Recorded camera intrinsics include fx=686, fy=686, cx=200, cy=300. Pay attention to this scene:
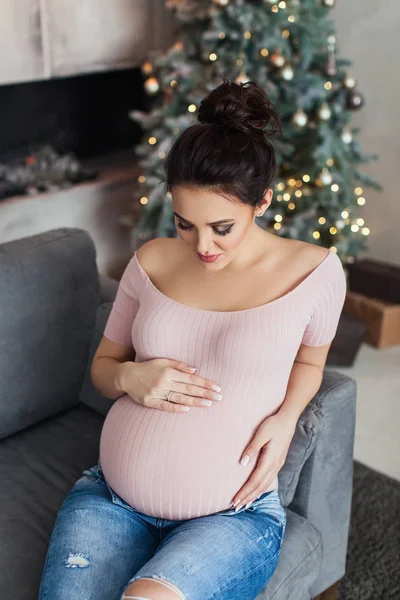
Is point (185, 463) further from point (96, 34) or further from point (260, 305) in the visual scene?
point (96, 34)

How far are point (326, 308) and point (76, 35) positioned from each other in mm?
2200

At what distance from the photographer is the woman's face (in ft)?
3.92

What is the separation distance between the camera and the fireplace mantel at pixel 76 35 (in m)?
2.78

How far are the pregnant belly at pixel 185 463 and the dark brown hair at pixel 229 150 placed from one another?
40 centimetres

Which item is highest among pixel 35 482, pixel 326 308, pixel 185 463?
pixel 326 308

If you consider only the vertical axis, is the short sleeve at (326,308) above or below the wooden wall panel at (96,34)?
below

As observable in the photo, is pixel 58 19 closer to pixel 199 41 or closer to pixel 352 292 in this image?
pixel 199 41

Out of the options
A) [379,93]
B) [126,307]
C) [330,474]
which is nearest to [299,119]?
[379,93]

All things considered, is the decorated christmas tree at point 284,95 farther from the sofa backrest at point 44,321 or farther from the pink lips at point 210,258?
the pink lips at point 210,258

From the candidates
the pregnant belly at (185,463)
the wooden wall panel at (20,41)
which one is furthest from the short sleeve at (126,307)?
the wooden wall panel at (20,41)

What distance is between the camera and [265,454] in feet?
4.08

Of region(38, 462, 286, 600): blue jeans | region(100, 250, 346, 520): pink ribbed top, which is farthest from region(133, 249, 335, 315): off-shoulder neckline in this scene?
region(38, 462, 286, 600): blue jeans

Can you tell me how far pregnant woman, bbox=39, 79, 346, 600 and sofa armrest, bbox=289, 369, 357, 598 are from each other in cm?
9

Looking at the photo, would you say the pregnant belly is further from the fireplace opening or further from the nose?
the fireplace opening
